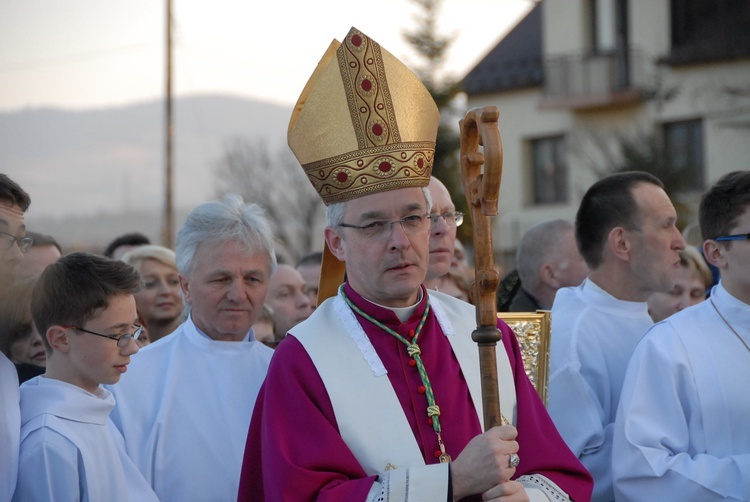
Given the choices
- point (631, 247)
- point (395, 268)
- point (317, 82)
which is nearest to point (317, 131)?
point (317, 82)

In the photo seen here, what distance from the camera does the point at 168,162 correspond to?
22453 mm

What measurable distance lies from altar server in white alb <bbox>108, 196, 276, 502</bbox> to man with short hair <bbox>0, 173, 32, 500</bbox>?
33.9 inches

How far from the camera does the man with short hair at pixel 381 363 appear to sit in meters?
3.51

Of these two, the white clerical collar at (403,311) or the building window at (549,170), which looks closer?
the white clerical collar at (403,311)

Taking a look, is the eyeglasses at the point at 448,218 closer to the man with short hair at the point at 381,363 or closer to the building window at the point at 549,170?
the man with short hair at the point at 381,363

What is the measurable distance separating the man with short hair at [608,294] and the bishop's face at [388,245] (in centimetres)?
132

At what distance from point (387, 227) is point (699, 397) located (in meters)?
1.57

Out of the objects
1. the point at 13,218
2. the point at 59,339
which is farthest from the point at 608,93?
the point at 13,218

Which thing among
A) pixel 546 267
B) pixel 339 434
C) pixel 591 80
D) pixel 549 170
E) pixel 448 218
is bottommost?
pixel 339 434

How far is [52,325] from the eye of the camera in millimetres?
3982

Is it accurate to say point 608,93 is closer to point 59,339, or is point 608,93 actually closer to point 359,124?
point 359,124

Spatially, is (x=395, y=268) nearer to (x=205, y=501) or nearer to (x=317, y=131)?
(x=317, y=131)

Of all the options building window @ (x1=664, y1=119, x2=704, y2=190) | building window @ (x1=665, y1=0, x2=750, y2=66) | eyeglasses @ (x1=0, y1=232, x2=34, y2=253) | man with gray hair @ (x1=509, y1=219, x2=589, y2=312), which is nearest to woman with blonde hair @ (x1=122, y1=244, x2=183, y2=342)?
man with gray hair @ (x1=509, y1=219, x2=589, y2=312)

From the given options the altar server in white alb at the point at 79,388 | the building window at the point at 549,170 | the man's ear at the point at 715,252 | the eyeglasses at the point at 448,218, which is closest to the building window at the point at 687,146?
the building window at the point at 549,170
